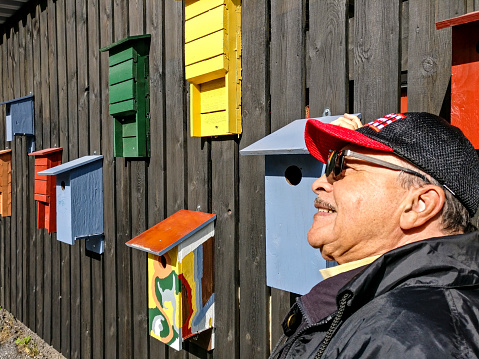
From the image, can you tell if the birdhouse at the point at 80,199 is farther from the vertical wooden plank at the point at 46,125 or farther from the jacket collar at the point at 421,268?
the jacket collar at the point at 421,268

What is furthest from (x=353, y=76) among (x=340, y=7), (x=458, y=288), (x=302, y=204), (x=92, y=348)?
(x=92, y=348)

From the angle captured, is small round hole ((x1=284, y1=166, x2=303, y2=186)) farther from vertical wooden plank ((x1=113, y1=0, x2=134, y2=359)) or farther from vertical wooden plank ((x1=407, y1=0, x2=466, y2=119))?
vertical wooden plank ((x1=113, y1=0, x2=134, y2=359))

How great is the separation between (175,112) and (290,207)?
131 centimetres

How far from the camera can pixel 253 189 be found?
2482 mm

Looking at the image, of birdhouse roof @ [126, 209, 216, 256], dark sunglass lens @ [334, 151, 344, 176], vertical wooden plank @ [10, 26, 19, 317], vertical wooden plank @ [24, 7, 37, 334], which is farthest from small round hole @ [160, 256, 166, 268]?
vertical wooden plank @ [10, 26, 19, 317]

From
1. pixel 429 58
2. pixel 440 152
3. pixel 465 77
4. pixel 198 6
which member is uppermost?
pixel 198 6

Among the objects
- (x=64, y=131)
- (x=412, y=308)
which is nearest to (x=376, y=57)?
(x=412, y=308)

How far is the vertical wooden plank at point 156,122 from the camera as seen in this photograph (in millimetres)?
3096

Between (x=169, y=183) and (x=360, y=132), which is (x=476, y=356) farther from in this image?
(x=169, y=183)

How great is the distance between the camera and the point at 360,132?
4.51 feet

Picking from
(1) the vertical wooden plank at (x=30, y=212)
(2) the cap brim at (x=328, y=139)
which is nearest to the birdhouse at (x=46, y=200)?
(1) the vertical wooden plank at (x=30, y=212)

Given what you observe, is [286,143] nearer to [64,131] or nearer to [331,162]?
[331,162]

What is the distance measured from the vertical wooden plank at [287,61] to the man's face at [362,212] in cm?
90

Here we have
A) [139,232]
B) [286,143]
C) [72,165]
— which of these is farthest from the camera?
[72,165]
